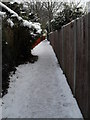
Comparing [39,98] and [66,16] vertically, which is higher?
[66,16]

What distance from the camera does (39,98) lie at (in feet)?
19.8

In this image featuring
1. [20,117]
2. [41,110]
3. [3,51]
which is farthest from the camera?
[3,51]

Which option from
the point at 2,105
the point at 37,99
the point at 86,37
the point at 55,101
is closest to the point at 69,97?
the point at 55,101

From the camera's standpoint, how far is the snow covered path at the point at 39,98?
501 cm

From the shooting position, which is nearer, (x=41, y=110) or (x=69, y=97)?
(x=41, y=110)

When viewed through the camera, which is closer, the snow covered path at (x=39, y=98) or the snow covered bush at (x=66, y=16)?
the snow covered path at (x=39, y=98)

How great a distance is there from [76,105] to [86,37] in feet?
6.26

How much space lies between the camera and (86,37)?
4.19 m

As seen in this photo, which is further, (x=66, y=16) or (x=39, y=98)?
(x=66, y=16)

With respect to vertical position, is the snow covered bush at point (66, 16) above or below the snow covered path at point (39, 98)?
above

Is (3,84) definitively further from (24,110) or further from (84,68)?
(84,68)

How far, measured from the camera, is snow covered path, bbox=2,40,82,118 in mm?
5013

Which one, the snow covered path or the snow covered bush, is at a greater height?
the snow covered bush

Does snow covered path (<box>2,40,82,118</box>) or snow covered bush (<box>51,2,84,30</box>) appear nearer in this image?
snow covered path (<box>2,40,82,118</box>)
